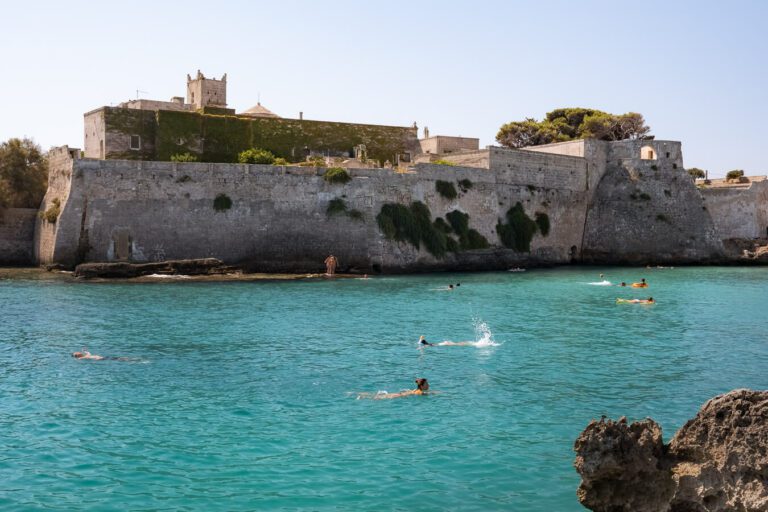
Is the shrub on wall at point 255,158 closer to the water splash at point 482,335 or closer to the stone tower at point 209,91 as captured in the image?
the stone tower at point 209,91

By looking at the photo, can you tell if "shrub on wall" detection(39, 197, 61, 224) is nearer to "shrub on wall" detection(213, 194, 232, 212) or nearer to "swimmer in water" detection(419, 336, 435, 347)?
"shrub on wall" detection(213, 194, 232, 212)

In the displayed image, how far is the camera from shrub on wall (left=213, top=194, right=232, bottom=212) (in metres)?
35.8

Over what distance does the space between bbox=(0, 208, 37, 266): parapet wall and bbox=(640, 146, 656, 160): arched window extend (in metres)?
34.8

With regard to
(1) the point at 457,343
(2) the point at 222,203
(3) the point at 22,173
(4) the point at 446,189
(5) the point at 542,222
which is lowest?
(1) the point at 457,343

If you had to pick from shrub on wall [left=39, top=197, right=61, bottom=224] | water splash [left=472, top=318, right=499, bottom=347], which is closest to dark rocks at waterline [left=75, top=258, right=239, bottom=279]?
shrub on wall [left=39, top=197, right=61, bottom=224]

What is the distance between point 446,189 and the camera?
136 ft

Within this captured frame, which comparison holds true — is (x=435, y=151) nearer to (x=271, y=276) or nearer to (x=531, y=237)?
(x=531, y=237)

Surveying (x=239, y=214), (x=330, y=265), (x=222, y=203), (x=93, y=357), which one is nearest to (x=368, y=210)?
(x=330, y=265)

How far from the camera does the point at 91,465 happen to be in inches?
410

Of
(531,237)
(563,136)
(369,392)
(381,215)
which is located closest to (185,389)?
(369,392)

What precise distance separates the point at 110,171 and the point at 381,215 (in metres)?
12.3

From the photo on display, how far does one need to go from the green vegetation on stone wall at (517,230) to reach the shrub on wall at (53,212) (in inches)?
865

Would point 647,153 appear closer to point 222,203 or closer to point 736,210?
point 736,210

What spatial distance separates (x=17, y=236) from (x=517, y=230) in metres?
25.9
